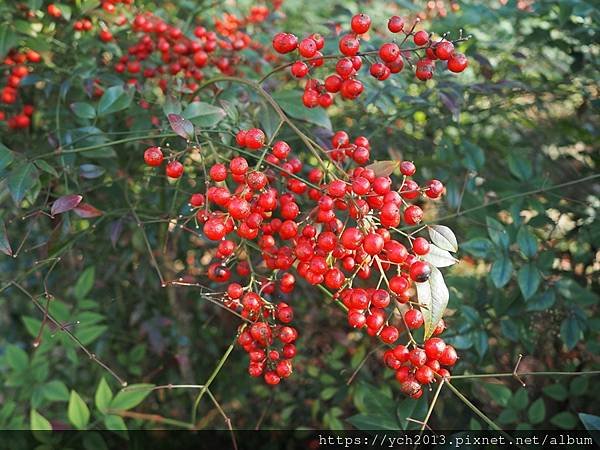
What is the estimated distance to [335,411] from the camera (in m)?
1.78

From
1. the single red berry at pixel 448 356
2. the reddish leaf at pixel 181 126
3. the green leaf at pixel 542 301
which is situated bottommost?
the green leaf at pixel 542 301

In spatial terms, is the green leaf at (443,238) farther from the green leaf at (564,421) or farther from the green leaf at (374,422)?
the green leaf at (564,421)

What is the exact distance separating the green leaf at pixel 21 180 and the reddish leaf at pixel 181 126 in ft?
1.03

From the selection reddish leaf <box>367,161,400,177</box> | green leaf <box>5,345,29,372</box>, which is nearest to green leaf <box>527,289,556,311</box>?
reddish leaf <box>367,161,400,177</box>

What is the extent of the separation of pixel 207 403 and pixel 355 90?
1458 millimetres

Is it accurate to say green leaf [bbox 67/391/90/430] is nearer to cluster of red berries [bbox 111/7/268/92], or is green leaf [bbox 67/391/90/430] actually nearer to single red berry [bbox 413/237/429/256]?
cluster of red berries [bbox 111/7/268/92]

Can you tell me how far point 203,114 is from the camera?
4.09ft

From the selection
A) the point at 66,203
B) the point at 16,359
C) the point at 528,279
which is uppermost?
the point at 66,203

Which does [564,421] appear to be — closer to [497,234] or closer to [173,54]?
[497,234]

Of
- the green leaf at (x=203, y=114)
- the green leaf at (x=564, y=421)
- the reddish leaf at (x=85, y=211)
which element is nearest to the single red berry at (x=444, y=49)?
the green leaf at (x=203, y=114)

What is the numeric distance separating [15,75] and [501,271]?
56.0 inches

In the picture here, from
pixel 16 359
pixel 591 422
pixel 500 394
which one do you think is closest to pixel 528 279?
pixel 500 394

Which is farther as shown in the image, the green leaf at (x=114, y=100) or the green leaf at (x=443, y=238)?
the green leaf at (x=114, y=100)

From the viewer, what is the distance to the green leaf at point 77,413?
1.48 m
